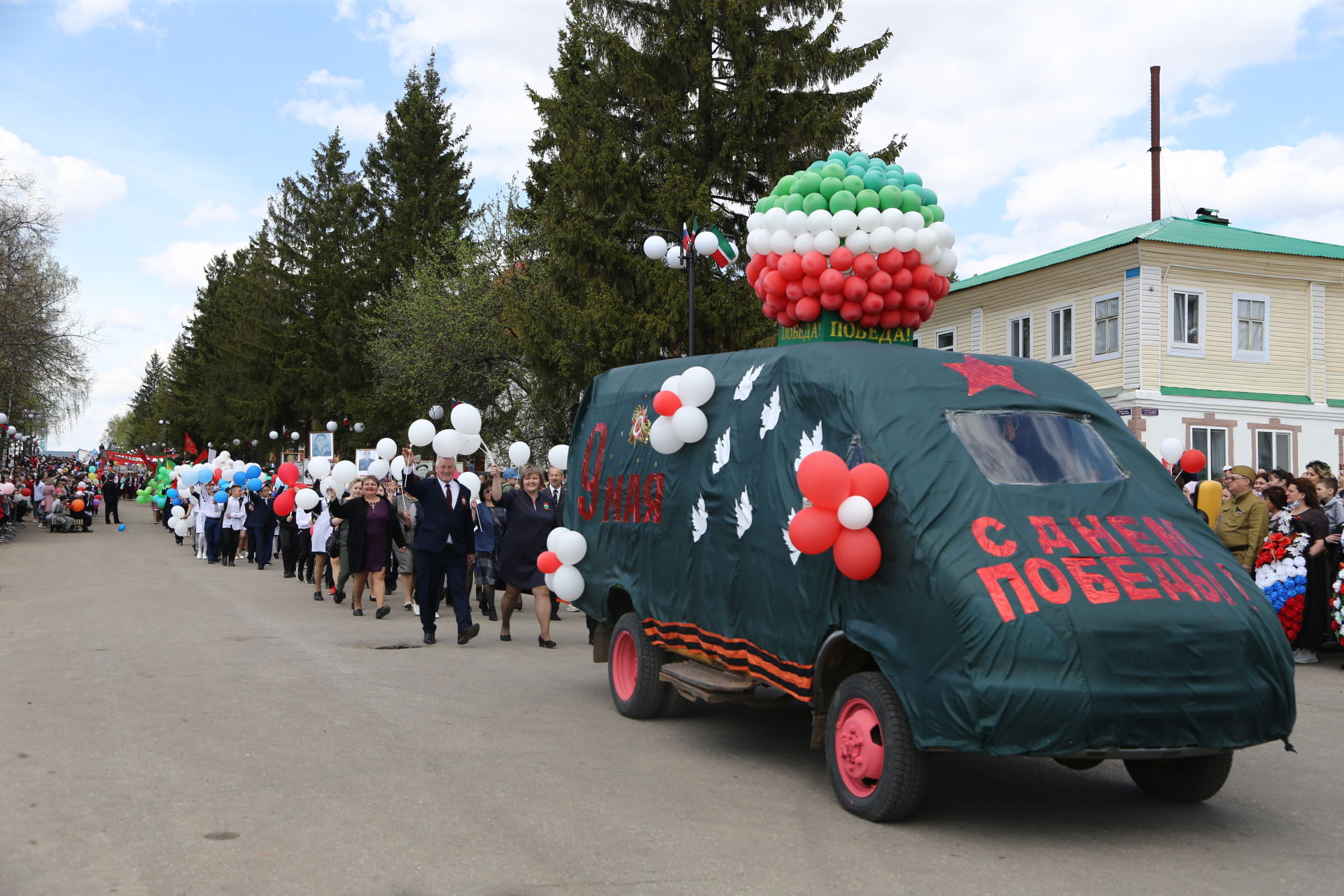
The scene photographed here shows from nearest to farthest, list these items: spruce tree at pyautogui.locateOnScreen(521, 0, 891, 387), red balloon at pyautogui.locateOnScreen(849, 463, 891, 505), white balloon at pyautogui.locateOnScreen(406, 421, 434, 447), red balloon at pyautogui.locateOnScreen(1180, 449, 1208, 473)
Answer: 1. red balloon at pyautogui.locateOnScreen(849, 463, 891, 505)
2. white balloon at pyautogui.locateOnScreen(406, 421, 434, 447)
3. red balloon at pyautogui.locateOnScreen(1180, 449, 1208, 473)
4. spruce tree at pyautogui.locateOnScreen(521, 0, 891, 387)

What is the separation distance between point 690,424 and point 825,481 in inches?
75.4

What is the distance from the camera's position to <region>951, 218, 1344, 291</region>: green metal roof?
88.1 feet

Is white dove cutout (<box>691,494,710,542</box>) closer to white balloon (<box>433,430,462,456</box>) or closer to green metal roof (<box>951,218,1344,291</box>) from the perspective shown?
white balloon (<box>433,430,462,456</box>)

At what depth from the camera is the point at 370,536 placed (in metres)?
15.5

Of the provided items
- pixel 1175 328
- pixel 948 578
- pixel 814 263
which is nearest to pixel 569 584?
pixel 814 263

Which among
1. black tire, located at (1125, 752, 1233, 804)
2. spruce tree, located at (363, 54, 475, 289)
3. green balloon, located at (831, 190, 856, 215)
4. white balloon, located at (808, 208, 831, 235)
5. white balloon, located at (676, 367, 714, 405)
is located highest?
spruce tree, located at (363, 54, 475, 289)

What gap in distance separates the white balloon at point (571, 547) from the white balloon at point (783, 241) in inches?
105

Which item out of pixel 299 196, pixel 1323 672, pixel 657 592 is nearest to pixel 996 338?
pixel 1323 672

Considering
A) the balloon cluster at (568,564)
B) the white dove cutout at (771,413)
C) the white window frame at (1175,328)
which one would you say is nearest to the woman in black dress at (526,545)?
the balloon cluster at (568,564)

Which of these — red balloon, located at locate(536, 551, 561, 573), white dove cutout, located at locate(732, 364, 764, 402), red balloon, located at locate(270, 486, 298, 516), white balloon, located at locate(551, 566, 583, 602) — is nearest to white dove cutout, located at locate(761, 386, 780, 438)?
white dove cutout, located at locate(732, 364, 764, 402)

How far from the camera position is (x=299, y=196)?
178 ft

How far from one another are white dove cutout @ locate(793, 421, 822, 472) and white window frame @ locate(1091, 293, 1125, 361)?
21643 mm

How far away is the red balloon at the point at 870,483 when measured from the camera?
230 inches

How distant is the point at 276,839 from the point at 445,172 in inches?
1780
